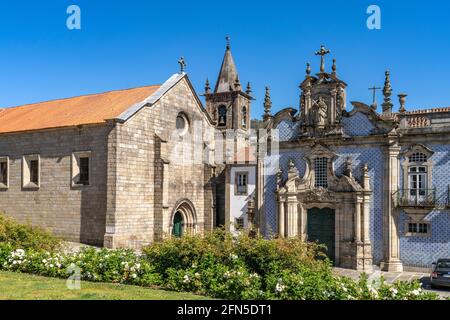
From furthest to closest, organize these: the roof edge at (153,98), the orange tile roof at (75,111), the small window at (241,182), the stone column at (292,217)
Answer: the small window at (241,182) → the orange tile roof at (75,111) → the roof edge at (153,98) → the stone column at (292,217)

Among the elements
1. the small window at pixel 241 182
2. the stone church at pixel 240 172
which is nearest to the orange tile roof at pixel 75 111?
the stone church at pixel 240 172

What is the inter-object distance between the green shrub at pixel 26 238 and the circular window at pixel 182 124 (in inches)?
496

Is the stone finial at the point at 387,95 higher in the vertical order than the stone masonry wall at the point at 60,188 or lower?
higher

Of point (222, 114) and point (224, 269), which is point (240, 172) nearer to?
point (222, 114)

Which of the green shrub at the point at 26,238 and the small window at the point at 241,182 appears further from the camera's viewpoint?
the small window at the point at 241,182

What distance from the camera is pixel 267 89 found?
25.1m

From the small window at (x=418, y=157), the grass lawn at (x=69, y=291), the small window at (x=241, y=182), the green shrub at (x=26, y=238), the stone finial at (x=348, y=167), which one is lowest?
the grass lawn at (x=69, y=291)

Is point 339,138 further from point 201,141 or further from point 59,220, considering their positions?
point 59,220

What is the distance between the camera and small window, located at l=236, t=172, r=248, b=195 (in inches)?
1105

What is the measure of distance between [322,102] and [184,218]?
38.5 ft

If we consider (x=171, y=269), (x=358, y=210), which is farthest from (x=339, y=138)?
(x=171, y=269)

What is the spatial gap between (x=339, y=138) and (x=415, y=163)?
3.77 meters

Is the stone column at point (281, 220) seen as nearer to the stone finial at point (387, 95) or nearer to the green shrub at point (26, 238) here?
the stone finial at point (387, 95)

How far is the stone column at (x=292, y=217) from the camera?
2365 centimetres
